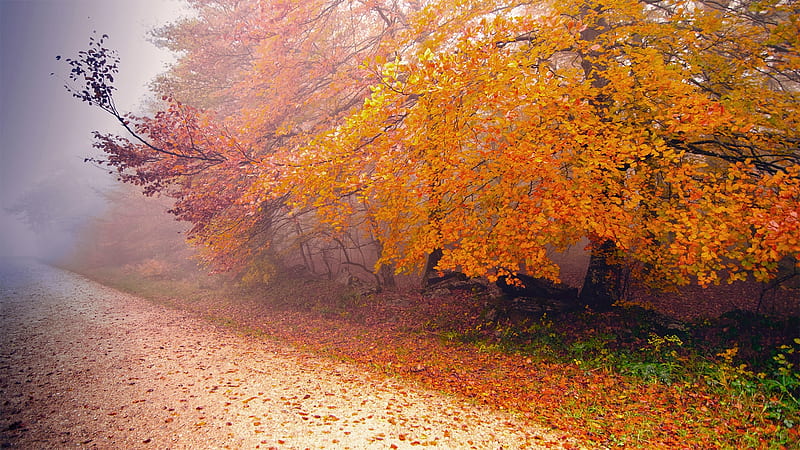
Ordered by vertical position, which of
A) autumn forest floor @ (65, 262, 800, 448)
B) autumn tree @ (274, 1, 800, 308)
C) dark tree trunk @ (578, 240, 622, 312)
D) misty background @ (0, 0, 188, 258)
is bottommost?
autumn forest floor @ (65, 262, 800, 448)

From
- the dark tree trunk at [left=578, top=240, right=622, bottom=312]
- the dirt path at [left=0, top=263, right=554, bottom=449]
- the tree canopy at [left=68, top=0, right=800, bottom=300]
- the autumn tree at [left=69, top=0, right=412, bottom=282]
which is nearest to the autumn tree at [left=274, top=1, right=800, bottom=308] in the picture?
the tree canopy at [left=68, top=0, right=800, bottom=300]

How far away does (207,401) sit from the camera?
5191 millimetres

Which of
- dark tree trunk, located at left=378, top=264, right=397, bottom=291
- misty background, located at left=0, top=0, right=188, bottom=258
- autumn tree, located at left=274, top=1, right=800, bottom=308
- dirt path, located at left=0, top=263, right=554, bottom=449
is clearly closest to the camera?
dirt path, located at left=0, top=263, right=554, bottom=449

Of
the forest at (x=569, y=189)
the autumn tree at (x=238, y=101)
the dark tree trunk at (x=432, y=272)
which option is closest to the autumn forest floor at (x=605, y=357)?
the forest at (x=569, y=189)

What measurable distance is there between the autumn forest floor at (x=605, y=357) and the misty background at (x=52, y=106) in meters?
8.14

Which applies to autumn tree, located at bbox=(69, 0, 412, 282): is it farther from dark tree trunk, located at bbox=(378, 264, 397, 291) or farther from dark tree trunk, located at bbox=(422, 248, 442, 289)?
dark tree trunk, located at bbox=(422, 248, 442, 289)

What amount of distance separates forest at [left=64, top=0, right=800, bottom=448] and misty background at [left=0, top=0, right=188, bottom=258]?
2008 mm

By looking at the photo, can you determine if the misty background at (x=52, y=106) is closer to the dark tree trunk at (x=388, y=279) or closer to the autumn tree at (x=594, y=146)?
the autumn tree at (x=594, y=146)

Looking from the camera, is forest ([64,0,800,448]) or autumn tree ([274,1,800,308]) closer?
forest ([64,0,800,448])

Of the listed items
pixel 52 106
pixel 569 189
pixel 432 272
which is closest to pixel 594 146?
pixel 569 189

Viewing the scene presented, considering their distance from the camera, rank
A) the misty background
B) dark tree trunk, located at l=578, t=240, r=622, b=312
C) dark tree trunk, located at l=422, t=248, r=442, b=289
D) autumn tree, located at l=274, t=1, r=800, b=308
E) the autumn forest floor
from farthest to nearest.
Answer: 1. dark tree trunk, located at l=422, t=248, r=442, b=289
2. dark tree trunk, located at l=578, t=240, r=622, b=312
3. the misty background
4. autumn tree, located at l=274, t=1, r=800, b=308
5. the autumn forest floor

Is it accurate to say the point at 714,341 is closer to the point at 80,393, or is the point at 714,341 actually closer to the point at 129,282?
the point at 80,393

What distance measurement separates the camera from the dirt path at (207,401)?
13.9 feet

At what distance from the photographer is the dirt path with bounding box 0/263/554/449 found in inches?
166
